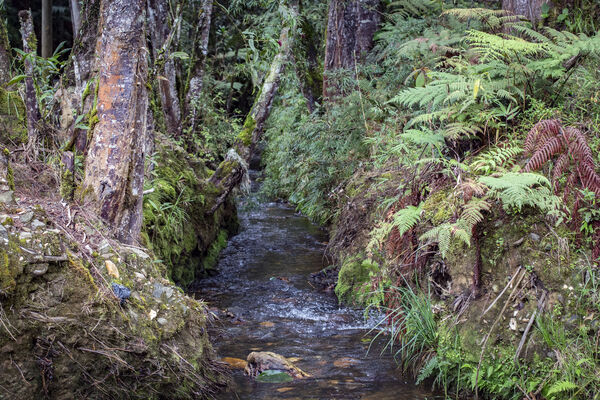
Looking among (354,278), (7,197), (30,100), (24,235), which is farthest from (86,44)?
(354,278)

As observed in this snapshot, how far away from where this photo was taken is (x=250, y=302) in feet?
18.2

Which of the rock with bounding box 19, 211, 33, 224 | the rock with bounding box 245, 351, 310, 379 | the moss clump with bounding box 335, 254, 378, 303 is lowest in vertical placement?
the rock with bounding box 245, 351, 310, 379

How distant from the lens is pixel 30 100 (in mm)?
4336

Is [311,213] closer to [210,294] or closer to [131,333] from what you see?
[210,294]

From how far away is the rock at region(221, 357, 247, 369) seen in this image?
3.87 metres

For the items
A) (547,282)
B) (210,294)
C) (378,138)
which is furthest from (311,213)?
(547,282)

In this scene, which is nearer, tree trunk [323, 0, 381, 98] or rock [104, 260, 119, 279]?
rock [104, 260, 119, 279]

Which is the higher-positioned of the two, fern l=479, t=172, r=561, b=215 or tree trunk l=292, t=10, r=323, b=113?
tree trunk l=292, t=10, r=323, b=113

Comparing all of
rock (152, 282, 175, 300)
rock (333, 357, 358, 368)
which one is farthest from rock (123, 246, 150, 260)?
rock (333, 357, 358, 368)

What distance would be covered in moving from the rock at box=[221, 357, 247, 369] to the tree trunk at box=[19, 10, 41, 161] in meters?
2.58

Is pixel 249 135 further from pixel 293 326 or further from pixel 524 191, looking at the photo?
pixel 524 191

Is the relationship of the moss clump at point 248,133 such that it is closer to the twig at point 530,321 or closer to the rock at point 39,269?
the rock at point 39,269

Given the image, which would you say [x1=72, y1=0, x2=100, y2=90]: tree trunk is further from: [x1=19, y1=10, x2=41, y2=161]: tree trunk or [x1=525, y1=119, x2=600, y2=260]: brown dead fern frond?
[x1=525, y1=119, x2=600, y2=260]: brown dead fern frond

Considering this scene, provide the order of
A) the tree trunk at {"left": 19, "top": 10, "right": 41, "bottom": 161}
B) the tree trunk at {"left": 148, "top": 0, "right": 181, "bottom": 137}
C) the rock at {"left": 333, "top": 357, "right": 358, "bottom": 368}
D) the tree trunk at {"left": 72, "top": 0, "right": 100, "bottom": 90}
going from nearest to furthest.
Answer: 1. the rock at {"left": 333, "top": 357, "right": 358, "bottom": 368}
2. the tree trunk at {"left": 19, "top": 10, "right": 41, "bottom": 161}
3. the tree trunk at {"left": 72, "top": 0, "right": 100, "bottom": 90}
4. the tree trunk at {"left": 148, "top": 0, "right": 181, "bottom": 137}
